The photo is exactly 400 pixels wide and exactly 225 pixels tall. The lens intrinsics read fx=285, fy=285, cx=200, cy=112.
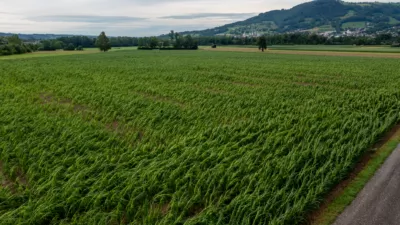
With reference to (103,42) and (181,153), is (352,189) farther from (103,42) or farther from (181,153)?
(103,42)

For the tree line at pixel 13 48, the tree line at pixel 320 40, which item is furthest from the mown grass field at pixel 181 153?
the tree line at pixel 320 40

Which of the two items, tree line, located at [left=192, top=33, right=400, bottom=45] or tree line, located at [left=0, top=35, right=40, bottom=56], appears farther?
tree line, located at [left=192, top=33, right=400, bottom=45]

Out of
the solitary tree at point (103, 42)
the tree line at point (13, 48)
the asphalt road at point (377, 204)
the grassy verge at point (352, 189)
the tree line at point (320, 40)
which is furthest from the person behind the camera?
the tree line at point (320, 40)

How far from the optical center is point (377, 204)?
336 inches

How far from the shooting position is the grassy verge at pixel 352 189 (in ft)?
26.5

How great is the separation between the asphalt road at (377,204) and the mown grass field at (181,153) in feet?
2.92

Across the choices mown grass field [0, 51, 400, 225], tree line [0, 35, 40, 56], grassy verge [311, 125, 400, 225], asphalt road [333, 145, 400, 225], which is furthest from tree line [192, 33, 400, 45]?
asphalt road [333, 145, 400, 225]

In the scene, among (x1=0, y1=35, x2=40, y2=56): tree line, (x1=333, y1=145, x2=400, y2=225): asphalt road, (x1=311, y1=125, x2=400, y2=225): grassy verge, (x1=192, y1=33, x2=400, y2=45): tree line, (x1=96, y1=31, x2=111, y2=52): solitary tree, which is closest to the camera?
(x1=333, y1=145, x2=400, y2=225): asphalt road

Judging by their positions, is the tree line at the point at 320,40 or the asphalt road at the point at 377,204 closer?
the asphalt road at the point at 377,204

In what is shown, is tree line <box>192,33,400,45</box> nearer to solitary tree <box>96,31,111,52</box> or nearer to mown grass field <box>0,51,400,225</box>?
solitary tree <box>96,31,111,52</box>

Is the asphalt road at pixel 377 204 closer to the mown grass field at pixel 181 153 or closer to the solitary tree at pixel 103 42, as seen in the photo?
the mown grass field at pixel 181 153

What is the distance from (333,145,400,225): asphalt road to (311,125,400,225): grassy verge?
14 centimetres

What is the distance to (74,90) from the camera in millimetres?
24297

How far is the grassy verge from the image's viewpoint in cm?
807
